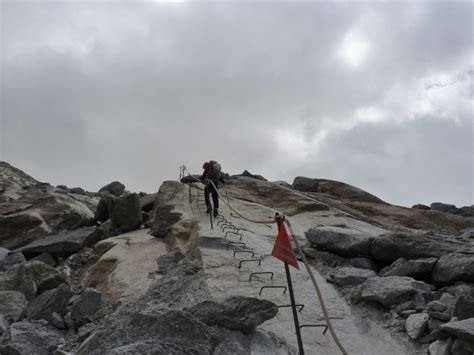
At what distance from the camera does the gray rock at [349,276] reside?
8.35 metres

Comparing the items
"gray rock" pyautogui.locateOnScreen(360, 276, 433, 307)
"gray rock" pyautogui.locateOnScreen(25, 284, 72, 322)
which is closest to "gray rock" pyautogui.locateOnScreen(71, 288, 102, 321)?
"gray rock" pyautogui.locateOnScreen(25, 284, 72, 322)

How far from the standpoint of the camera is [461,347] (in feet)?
16.7

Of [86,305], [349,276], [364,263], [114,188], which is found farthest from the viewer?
[114,188]

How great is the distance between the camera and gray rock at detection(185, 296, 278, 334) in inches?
223

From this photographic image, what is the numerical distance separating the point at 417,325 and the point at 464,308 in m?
0.78

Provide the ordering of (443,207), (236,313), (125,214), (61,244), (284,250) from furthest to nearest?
1. (443,207)
2. (125,214)
3. (61,244)
4. (236,313)
5. (284,250)

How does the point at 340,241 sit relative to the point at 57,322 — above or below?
above

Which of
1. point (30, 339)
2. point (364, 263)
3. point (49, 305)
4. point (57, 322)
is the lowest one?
point (30, 339)

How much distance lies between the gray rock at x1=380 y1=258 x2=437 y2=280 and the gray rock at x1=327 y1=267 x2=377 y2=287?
48 centimetres

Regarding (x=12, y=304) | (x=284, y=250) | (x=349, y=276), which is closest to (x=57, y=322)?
(x=12, y=304)

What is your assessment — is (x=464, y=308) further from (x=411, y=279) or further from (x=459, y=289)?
(x=411, y=279)

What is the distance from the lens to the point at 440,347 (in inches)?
214

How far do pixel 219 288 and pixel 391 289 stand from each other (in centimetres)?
304

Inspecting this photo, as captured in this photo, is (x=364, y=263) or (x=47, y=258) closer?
(x=364, y=263)
